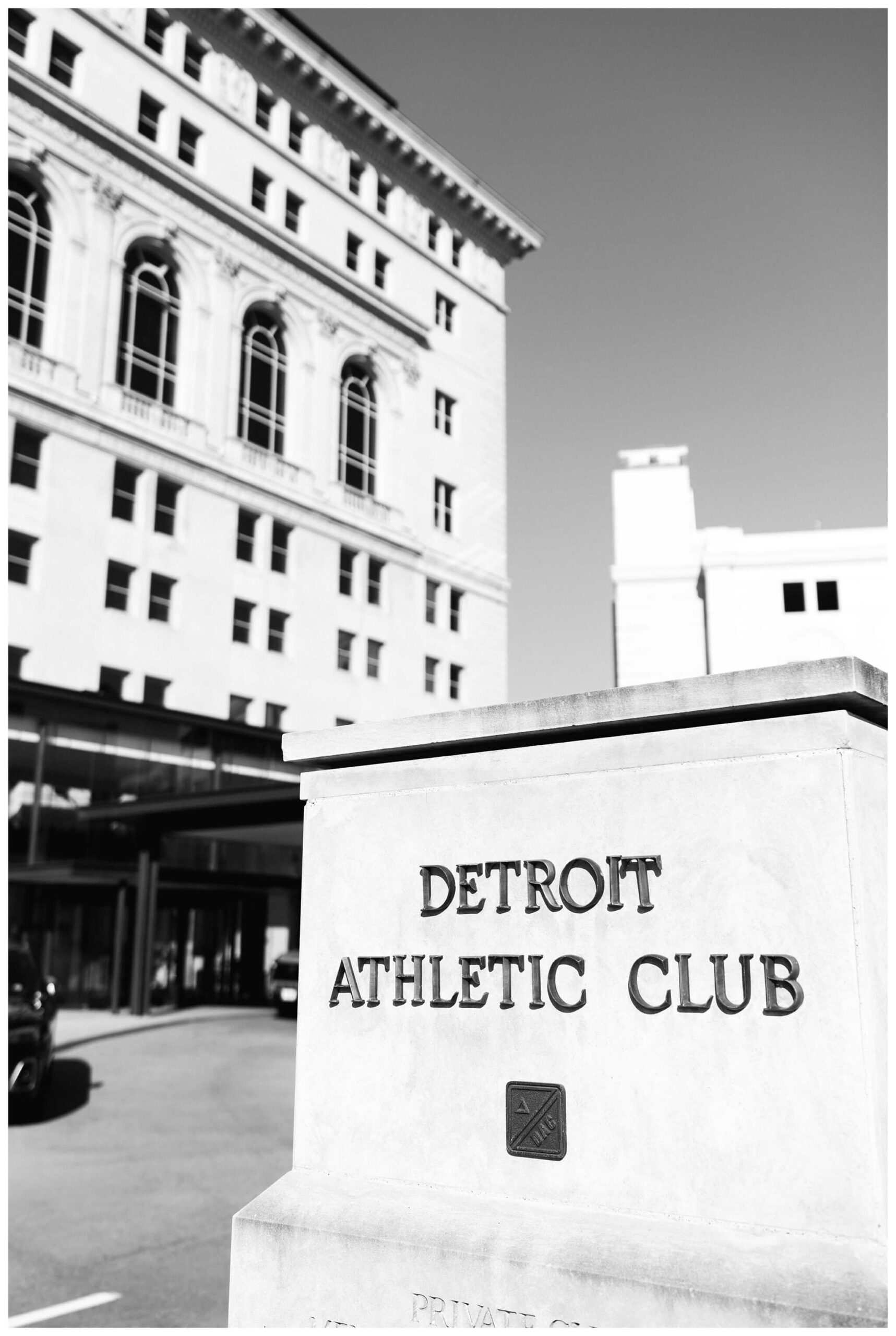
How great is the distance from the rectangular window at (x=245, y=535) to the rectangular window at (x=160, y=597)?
139 inches

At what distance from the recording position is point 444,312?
2062 inches

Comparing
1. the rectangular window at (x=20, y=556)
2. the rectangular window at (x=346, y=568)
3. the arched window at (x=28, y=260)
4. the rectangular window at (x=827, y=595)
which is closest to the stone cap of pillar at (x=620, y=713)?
the rectangular window at (x=20, y=556)

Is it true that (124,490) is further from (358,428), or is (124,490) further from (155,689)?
(358,428)

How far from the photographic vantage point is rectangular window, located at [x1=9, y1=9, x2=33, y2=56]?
115ft

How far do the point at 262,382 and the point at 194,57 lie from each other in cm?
1176

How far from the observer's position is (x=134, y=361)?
37.6 metres

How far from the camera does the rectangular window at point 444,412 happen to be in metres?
50.4

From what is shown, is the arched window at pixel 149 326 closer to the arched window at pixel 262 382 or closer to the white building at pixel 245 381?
the white building at pixel 245 381

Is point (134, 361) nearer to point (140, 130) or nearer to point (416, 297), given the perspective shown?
point (140, 130)

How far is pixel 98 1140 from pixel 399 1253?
10.6 meters

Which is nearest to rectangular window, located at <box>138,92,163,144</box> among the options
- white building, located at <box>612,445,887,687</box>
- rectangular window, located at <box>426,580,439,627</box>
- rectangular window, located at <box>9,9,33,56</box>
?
rectangular window, located at <box>9,9,33,56</box>

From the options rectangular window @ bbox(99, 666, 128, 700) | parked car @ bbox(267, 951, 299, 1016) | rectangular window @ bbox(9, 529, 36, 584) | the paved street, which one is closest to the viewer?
the paved street

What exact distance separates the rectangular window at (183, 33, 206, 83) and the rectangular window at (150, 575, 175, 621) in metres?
18.4

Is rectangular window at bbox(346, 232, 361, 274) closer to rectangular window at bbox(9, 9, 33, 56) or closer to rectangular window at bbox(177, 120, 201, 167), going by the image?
rectangular window at bbox(177, 120, 201, 167)
